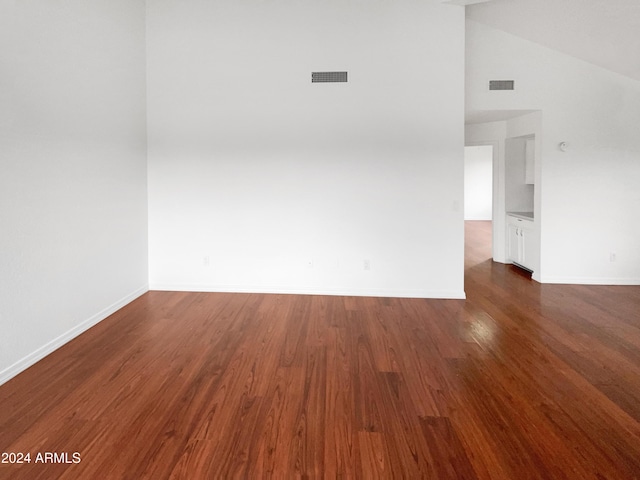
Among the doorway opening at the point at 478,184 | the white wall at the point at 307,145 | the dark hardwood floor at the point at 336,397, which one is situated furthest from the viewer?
the doorway opening at the point at 478,184

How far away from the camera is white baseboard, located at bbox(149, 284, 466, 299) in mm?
4691

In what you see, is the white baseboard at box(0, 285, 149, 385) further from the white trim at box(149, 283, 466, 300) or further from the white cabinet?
the white cabinet

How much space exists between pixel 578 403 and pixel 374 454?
1368 millimetres

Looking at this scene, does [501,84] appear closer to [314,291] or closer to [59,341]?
[314,291]

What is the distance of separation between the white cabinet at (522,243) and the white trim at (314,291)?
1.70 m

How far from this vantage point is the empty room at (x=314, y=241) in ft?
6.88

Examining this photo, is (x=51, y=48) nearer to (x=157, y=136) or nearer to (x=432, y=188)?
(x=157, y=136)

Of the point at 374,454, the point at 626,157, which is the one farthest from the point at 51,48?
the point at 626,157

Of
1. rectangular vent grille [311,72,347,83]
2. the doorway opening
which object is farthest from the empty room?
the doorway opening

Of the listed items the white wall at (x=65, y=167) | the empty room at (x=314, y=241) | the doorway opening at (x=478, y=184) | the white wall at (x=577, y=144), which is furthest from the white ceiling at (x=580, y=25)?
the doorway opening at (x=478, y=184)

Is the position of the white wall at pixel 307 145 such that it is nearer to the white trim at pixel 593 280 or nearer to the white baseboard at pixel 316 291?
the white baseboard at pixel 316 291

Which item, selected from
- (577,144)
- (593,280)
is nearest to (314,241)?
(577,144)

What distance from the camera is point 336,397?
→ 244 cm

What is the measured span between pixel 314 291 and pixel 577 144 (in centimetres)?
388
